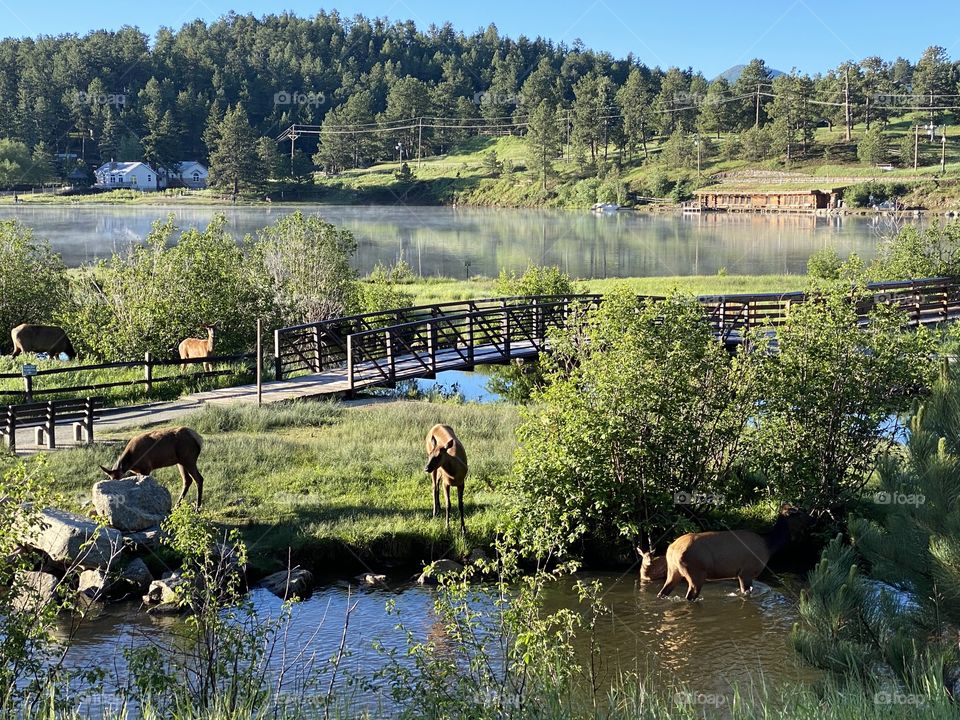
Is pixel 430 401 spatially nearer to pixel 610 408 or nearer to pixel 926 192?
pixel 610 408

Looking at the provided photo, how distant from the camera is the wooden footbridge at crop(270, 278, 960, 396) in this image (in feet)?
87.6

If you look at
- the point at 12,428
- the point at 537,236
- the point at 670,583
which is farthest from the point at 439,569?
the point at 537,236

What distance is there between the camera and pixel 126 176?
534 feet

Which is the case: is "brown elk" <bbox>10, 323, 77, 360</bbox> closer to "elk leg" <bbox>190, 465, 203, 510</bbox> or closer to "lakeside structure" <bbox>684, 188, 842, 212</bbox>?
"elk leg" <bbox>190, 465, 203, 510</bbox>

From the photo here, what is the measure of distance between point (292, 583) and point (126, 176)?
522ft

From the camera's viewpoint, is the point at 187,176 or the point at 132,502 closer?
the point at 132,502

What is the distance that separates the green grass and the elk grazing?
2934 mm

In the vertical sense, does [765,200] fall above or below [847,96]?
below

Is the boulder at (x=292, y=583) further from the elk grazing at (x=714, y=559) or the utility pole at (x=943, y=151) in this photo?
the utility pole at (x=943, y=151)

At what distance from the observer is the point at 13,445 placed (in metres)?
18.9

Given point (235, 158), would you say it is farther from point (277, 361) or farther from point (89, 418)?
point (89, 418)

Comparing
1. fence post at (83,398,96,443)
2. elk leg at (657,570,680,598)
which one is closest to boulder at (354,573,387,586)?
elk leg at (657,570,680,598)

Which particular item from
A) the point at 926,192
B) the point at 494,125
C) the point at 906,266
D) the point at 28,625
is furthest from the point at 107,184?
the point at 28,625

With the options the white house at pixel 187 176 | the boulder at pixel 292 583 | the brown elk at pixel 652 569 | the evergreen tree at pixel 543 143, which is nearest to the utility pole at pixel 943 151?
the evergreen tree at pixel 543 143
